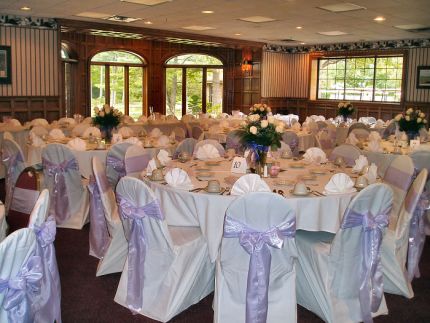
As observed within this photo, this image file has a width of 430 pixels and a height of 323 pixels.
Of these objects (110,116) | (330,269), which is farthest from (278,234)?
(110,116)

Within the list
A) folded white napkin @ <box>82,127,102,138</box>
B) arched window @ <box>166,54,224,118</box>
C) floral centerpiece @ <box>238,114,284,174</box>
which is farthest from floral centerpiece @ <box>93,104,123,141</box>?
arched window @ <box>166,54,224,118</box>

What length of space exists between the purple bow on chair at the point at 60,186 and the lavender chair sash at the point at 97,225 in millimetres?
1097

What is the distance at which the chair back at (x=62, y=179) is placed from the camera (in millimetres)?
5727

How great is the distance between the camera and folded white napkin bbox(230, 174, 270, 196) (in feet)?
12.4

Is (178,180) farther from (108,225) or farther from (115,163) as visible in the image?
(115,163)

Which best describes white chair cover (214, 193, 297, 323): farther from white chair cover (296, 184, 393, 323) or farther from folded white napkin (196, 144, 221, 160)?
folded white napkin (196, 144, 221, 160)

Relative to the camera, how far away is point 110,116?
6941mm

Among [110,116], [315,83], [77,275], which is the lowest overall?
[77,275]

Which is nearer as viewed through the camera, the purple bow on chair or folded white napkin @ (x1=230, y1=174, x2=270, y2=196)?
folded white napkin @ (x1=230, y1=174, x2=270, y2=196)

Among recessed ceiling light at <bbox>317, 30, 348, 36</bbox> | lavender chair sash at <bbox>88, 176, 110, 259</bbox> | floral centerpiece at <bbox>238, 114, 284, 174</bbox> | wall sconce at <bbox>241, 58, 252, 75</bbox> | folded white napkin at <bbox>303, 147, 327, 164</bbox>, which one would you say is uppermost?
recessed ceiling light at <bbox>317, 30, 348, 36</bbox>

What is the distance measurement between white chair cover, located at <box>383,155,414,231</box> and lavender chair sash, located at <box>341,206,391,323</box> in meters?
0.85

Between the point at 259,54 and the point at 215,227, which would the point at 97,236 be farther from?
the point at 259,54

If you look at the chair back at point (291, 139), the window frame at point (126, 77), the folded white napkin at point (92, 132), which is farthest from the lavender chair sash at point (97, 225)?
the window frame at point (126, 77)

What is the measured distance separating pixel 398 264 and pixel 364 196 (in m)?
1.06
